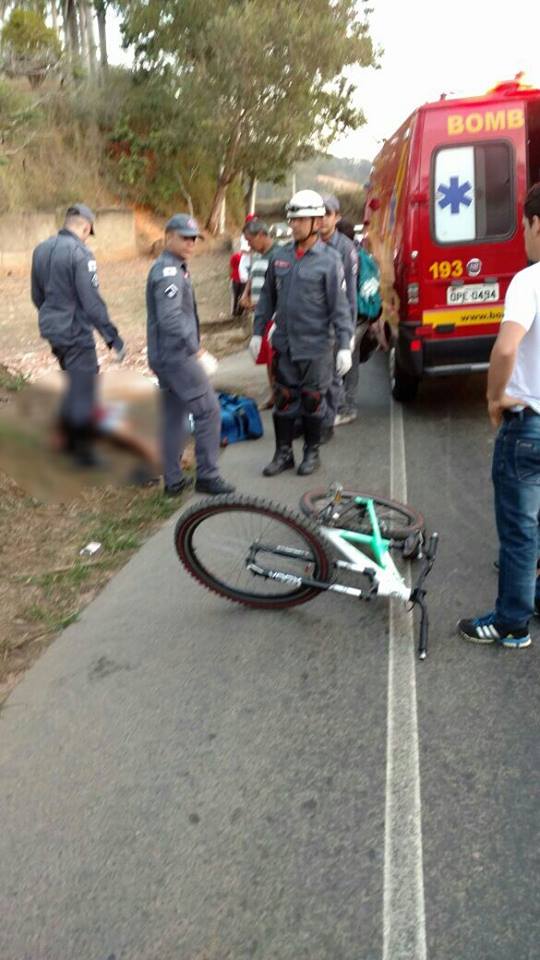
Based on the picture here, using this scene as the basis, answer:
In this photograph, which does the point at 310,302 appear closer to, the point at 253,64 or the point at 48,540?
the point at 48,540

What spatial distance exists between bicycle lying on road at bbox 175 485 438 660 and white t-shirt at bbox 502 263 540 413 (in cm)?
92

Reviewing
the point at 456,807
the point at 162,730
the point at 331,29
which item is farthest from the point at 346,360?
the point at 331,29

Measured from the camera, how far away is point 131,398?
1370mm

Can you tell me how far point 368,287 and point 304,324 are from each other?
169cm

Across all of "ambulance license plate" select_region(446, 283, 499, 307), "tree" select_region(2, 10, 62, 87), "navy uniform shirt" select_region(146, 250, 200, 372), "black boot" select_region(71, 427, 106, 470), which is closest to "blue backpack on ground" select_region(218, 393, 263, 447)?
"navy uniform shirt" select_region(146, 250, 200, 372)

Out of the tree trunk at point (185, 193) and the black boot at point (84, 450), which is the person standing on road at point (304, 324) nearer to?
the black boot at point (84, 450)

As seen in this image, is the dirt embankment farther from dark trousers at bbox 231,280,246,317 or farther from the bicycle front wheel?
dark trousers at bbox 231,280,246,317

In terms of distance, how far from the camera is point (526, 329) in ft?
8.74

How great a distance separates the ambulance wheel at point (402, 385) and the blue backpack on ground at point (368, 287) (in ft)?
1.32

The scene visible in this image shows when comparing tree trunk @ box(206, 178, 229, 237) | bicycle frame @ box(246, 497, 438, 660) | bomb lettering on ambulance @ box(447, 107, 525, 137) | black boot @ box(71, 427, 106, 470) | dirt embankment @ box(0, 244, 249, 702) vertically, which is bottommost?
dirt embankment @ box(0, 244, 249, 702)

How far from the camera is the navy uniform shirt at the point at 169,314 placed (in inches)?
188

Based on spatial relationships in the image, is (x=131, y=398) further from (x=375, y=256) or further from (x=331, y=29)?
(x=331, y=29)

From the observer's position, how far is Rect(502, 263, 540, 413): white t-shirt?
8.70ft

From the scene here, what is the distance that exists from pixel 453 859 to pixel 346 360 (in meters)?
3.49
